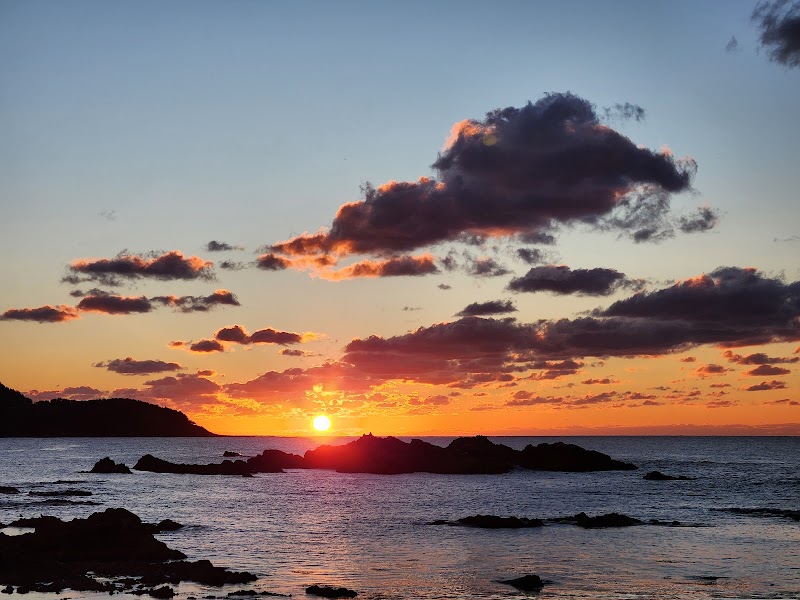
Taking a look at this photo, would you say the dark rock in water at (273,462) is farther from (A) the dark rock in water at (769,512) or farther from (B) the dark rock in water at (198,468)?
(A) the dark rock in water at (769,512)

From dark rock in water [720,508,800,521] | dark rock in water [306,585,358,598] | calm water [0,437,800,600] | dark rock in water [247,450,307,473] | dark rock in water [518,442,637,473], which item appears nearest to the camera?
dark rock in water [306,585,358,598]

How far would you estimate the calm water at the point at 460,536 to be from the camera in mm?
46375

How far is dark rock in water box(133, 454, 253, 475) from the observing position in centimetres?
14425

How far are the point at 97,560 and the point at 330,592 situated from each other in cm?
1521

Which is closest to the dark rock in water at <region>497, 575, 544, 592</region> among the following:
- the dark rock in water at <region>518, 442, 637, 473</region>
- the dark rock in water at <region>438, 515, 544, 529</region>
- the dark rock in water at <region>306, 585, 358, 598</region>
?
the dark rock in water at <region>306, 585, 358, 598</region>

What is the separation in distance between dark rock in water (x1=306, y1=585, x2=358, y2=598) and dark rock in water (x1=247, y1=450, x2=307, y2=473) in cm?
11519

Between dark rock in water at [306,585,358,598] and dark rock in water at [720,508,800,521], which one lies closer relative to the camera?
dark rock in water at [306,585,358,598]

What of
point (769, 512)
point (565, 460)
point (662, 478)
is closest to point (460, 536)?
point (769, 512)

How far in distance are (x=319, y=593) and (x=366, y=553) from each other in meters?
15.3

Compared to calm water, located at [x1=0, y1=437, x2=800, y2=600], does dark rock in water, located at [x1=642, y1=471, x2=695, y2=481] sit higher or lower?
higher

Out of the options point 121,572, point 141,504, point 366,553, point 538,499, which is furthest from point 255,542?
point 538,499

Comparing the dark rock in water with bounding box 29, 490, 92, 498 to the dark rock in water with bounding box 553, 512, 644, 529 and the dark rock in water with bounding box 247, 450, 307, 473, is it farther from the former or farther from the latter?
the dark rock in water with bounding box 247, 450, 307, 473

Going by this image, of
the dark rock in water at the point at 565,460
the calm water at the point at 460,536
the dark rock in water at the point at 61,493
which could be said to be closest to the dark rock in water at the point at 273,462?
the calm water at the point at 460,536

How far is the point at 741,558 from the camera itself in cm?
5531
